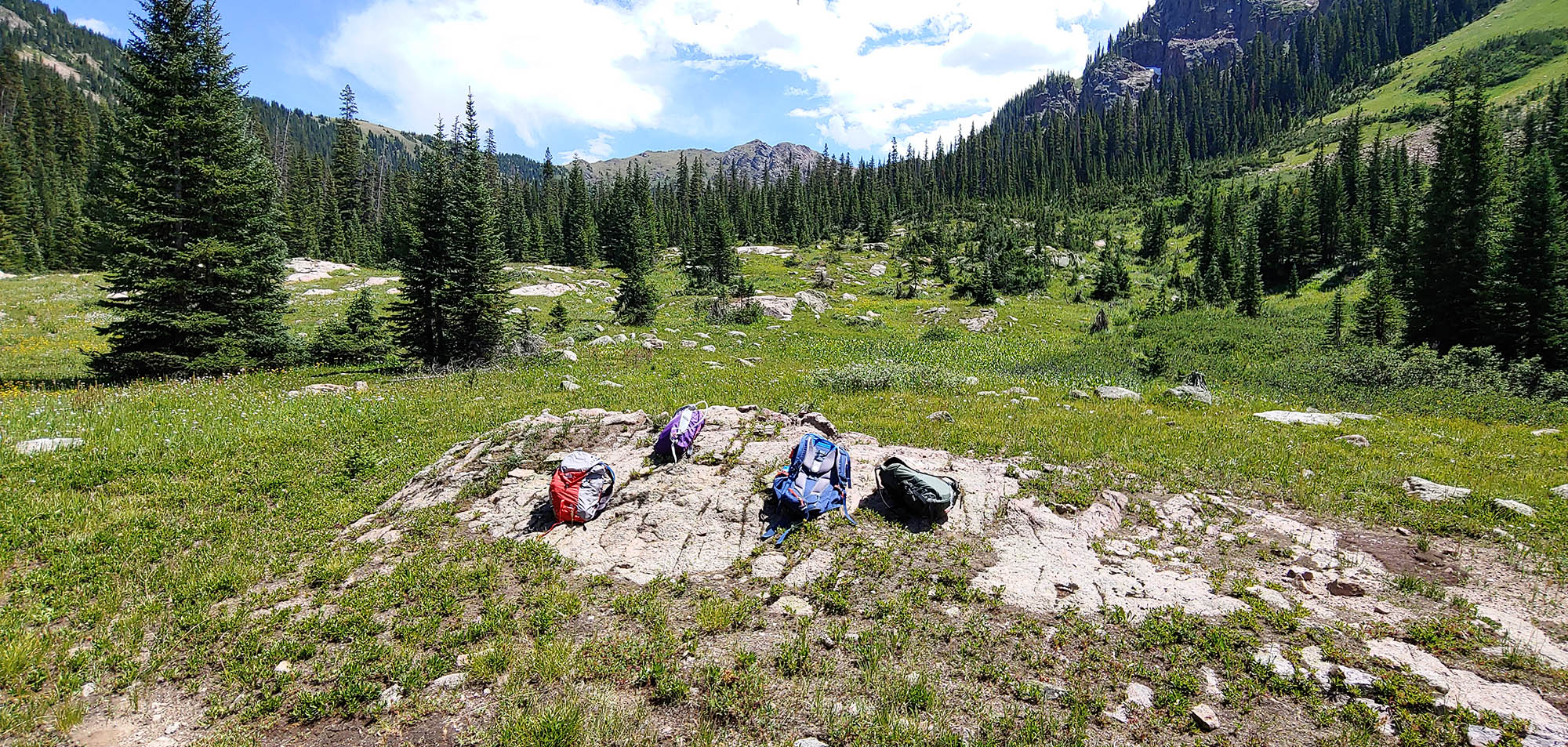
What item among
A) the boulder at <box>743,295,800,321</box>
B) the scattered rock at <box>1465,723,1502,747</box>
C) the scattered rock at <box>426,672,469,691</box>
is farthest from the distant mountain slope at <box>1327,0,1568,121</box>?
the scattered rock at <box>426,672,469,691</box>

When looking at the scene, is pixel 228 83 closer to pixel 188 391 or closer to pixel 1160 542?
pixel 188 391

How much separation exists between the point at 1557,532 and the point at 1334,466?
9.64 ft

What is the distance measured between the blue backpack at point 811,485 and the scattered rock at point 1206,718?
181 inches

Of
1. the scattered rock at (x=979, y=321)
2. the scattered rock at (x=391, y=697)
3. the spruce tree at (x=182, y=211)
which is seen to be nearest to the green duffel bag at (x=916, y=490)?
the scattered rock at (x=391, y=697)

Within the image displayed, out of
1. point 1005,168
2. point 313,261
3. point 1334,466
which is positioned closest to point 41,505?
point 1334,466

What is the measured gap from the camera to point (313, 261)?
173 feet

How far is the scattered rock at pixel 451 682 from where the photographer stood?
5574 millimetres

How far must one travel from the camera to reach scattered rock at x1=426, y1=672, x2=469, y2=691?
557 centimetres

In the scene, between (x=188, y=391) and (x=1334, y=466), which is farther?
(x=188, y=391)

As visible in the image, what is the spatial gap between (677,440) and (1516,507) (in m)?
14.0

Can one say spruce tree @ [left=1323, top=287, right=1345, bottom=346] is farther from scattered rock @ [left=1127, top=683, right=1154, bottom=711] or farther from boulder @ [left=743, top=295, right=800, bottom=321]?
scattered rock @ [left=1127, top=683, right=1154, bottom=711]

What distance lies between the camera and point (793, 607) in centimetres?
685

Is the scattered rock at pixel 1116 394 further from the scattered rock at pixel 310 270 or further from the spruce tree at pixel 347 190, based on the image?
the spruce tree at pixel 347 190

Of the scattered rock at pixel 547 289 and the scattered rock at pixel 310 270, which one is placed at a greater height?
the scattered rock at pixel 310 270
